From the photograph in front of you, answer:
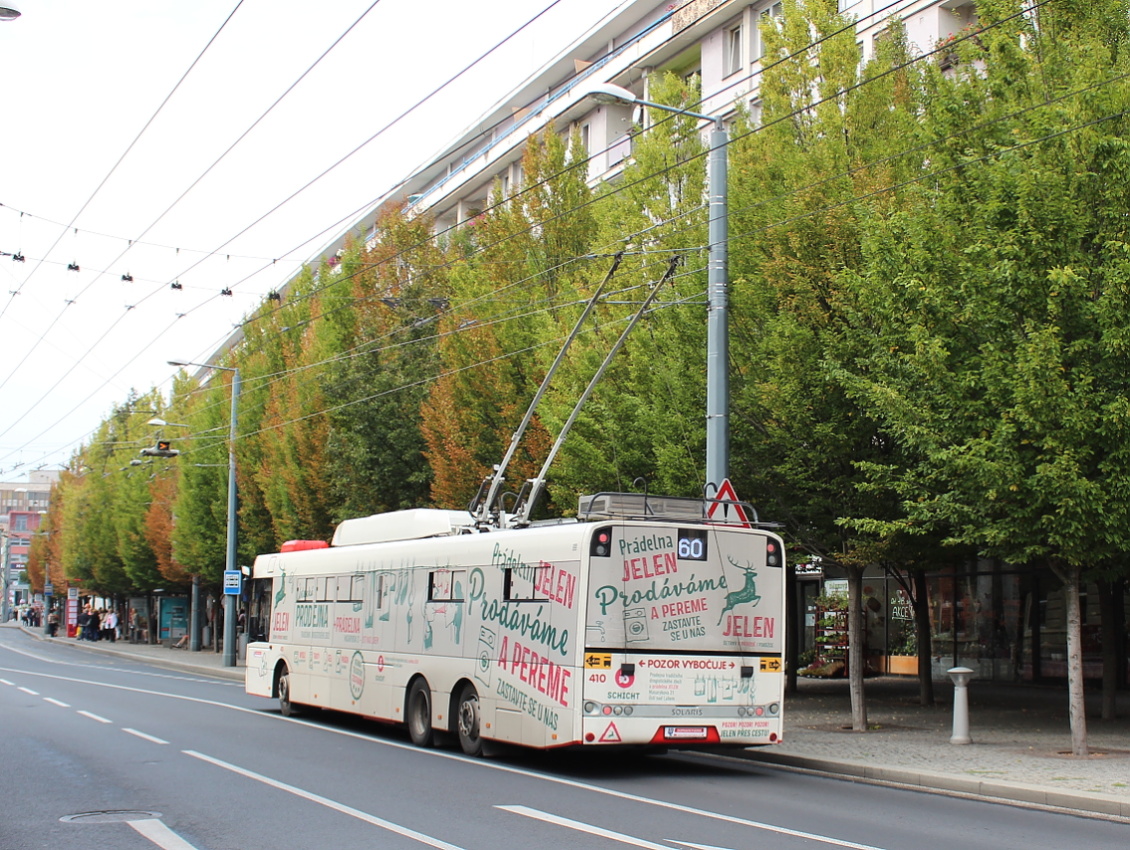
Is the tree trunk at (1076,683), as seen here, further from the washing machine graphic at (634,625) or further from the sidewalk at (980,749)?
the washing machine graphic at (634,625)

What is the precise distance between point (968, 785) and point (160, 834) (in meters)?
7.99

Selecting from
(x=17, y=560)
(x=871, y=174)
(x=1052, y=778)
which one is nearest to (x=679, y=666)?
(x=1052, y=778)

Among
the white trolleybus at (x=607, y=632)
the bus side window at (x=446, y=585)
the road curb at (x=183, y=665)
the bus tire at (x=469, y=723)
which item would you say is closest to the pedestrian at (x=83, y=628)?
the road curb at (x=183, y=665)

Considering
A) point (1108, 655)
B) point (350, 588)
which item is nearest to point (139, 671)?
point (350, 588)

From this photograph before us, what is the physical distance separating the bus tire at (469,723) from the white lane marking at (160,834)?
601 cm

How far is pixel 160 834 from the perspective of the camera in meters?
9.77

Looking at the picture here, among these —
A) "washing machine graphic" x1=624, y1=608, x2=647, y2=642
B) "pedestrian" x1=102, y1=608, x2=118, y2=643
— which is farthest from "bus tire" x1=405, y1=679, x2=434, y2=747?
"pedestrian" x1=102, y1=608, x2=118, y2=643

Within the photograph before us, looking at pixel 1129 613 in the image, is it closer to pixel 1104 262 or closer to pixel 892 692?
pixel 892 692

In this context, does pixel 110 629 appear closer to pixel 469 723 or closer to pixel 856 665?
pixel 469 723

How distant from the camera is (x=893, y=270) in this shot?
52.1 ft

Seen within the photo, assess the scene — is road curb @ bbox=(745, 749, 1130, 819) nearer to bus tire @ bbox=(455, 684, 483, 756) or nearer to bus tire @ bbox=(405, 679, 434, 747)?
bus tire @ bbox=(455, 684, 483, 756)

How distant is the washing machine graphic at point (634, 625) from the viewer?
46.5 feet

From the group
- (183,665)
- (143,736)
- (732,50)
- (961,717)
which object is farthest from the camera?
(183,665)

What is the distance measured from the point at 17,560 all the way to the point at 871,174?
19401cm
